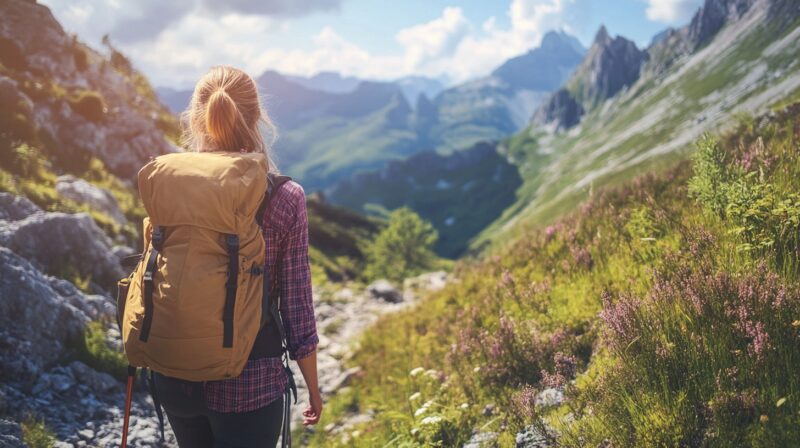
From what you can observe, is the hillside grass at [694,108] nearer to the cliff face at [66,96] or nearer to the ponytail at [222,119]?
the cliff face at [66,96]

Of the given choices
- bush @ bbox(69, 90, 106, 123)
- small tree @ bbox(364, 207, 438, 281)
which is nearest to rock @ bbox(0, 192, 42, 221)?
bush @ bbox(69, 90, 106, 123)

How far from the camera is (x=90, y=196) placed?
14711 millimetres

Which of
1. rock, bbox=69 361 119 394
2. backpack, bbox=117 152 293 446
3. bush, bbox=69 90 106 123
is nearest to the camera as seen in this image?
backpack, bbox=117 152 293 446

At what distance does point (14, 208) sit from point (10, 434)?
20.7 feet

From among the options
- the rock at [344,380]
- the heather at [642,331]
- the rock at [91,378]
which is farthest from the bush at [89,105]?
the heather at [642,331]

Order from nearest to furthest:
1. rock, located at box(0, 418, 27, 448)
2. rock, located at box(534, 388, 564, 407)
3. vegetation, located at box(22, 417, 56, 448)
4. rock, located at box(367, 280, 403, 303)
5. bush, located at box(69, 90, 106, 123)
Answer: rock, located at box(534, 388, 564, 407)
rock, located at box(0, 418, 27, 448)
vegetation, located at box(22, 417, 56, 448)
rock, located at box(367, 280, 403, 303)
bush, located at box(69, 90, 106, 123)

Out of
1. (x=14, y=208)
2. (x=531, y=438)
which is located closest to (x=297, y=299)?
(x=531, y=438)

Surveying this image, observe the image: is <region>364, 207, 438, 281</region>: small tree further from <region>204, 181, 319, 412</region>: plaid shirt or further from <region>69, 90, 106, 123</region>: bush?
<region>204, 181, 319, 412</region>: plaid shirt

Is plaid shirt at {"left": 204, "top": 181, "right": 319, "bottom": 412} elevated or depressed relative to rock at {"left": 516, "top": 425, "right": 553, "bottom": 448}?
elevated

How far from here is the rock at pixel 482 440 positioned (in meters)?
4.70

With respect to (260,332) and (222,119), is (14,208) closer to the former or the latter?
(222,119)

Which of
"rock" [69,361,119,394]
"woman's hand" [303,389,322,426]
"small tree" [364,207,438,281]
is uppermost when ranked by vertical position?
"small tree" [364,207,438,281]

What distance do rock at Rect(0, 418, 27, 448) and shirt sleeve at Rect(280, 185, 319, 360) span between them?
411 centimetres

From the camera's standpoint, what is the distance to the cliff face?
19219mm
